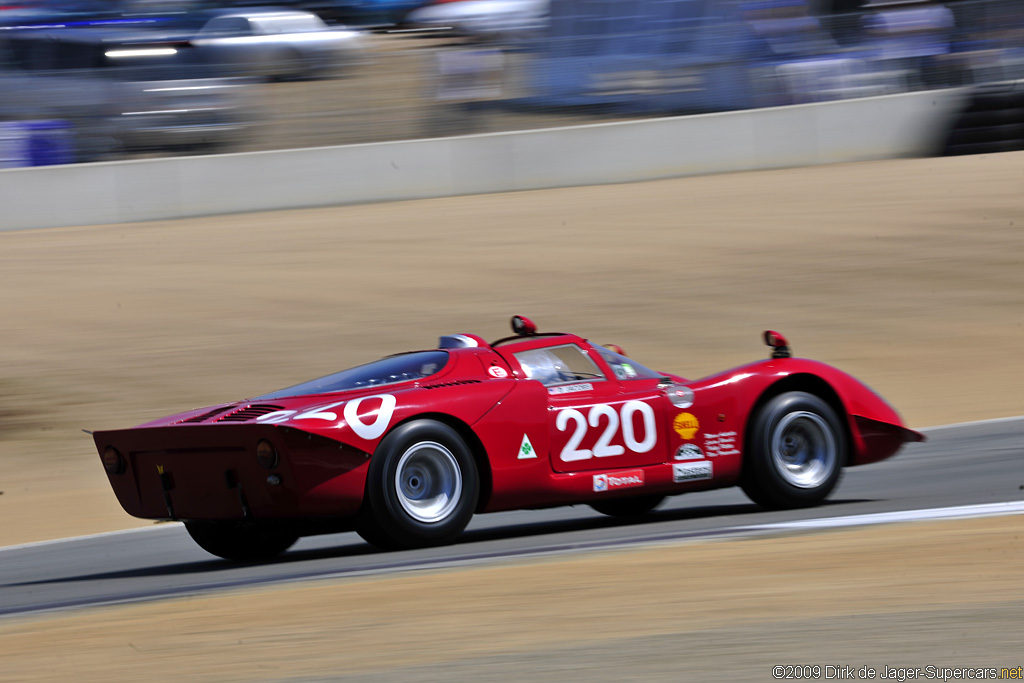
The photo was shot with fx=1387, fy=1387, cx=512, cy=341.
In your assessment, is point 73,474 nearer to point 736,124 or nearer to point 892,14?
point 736,124

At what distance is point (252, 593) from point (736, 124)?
18297 mm

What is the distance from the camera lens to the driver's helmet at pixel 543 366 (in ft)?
24.9

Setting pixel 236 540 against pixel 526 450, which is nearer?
pixel 526 450

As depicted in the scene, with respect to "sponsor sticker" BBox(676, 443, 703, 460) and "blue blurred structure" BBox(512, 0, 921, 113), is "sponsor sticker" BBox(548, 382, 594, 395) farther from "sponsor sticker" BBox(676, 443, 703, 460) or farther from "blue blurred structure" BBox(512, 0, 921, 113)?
"blue blurred structure" BBox(512, 0, 921, 113)

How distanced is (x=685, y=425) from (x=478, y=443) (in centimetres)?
134

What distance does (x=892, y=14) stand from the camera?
2453 cm

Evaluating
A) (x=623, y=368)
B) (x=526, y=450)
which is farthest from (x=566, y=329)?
(x=526, y=450)

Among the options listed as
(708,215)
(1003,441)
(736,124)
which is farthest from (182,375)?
(736,124)

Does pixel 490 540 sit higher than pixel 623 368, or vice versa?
pixel 623 368

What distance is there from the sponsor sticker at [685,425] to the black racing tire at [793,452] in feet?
1.29

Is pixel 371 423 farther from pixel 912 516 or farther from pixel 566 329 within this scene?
pixel 566 329

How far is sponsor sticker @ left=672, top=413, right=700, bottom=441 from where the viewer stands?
776cm

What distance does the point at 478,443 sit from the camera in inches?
279

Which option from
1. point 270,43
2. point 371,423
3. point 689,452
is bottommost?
point 689,452
